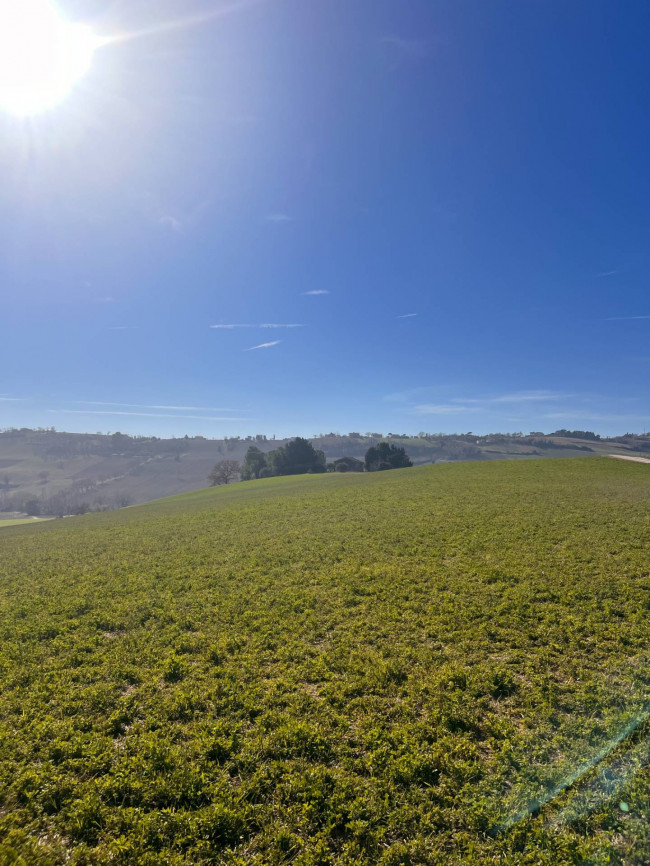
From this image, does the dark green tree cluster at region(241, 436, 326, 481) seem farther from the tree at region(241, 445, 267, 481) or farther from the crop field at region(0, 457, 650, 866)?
the crop field at region(0, 457, 650, 866)

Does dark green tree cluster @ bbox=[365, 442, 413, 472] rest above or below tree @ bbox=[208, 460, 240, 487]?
above

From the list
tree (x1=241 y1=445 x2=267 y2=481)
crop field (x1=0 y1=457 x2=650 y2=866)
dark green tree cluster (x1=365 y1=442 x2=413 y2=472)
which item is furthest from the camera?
tree (x1=241 y1=445 x2=267 y2=481)

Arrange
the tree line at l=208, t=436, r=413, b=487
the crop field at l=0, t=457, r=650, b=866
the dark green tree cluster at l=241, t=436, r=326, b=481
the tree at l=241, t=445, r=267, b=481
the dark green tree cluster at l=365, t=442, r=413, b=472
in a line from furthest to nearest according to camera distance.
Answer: the tree at l=241, t=445, r=267, b=481 → the dark green tree cluster at l=241, t=436, r=326, b=481 → the tree line at l=208, t=436, r=413, b=487 → the dark green tree cluster at l=365, t=442, r=413, b=472 → the crop field at l=0, t=457, r=650, b=866

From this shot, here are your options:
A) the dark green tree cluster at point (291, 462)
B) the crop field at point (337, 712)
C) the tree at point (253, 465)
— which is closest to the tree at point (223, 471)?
the tree at point (253, 465)

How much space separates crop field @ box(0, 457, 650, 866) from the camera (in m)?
4.93

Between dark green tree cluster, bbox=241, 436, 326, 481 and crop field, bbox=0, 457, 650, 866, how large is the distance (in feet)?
278

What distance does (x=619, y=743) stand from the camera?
621 centimetres

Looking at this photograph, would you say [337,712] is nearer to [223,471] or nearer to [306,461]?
[306,461]

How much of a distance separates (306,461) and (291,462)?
4.25m

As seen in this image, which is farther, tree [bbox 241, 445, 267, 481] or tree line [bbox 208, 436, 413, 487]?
tree [bbox 241, 445, 267, 481]

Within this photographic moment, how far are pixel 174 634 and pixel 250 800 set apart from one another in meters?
6.76

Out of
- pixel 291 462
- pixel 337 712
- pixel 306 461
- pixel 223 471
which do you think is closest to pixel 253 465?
pixel 291 462

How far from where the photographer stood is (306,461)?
10400cm

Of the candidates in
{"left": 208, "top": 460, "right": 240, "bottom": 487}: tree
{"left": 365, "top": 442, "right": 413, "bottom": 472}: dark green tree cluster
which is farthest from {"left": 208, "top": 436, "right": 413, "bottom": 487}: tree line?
{"left": 208, "top": 460, "right": 240, "bottom": 487}: tree
